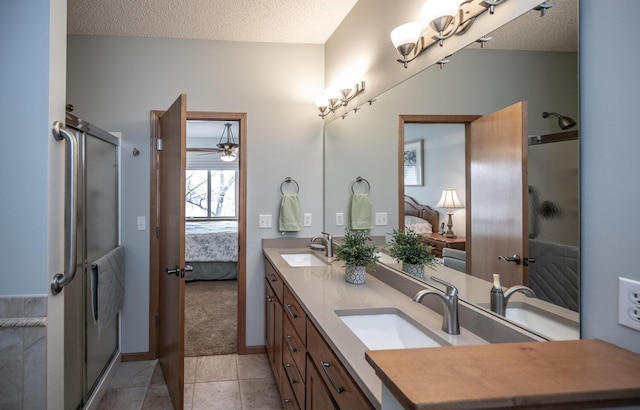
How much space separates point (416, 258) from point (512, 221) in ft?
2.45

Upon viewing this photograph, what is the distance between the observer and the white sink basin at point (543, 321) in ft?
3.56

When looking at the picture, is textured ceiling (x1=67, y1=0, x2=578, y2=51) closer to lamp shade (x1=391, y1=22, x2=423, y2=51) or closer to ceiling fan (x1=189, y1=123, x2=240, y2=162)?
lamp shade (x1=391, y1=22, x2=423, y2=51)

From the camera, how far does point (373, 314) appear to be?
5.58ft

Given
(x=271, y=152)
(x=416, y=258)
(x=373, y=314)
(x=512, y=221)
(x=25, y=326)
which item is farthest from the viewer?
(x=271, y=152)

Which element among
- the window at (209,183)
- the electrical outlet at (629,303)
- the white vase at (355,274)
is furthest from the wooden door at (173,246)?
the window at (209,183)

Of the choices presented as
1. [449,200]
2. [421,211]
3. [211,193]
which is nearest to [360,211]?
[421,211]

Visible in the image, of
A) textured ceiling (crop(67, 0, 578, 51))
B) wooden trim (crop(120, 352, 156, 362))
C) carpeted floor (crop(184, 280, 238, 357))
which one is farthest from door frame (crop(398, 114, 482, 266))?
wooden trim (crop(120, 352, 156, 362))

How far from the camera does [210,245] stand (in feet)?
18.7

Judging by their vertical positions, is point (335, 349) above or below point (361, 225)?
below

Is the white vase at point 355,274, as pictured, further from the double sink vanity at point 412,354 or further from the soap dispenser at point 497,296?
the soap dispenser at point 497,296

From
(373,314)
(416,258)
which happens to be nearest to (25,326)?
(373,314)

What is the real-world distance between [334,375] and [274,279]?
153 centimetres

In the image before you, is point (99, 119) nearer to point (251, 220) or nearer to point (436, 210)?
point (251, 220)

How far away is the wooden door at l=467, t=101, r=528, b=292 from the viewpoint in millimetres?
1270
